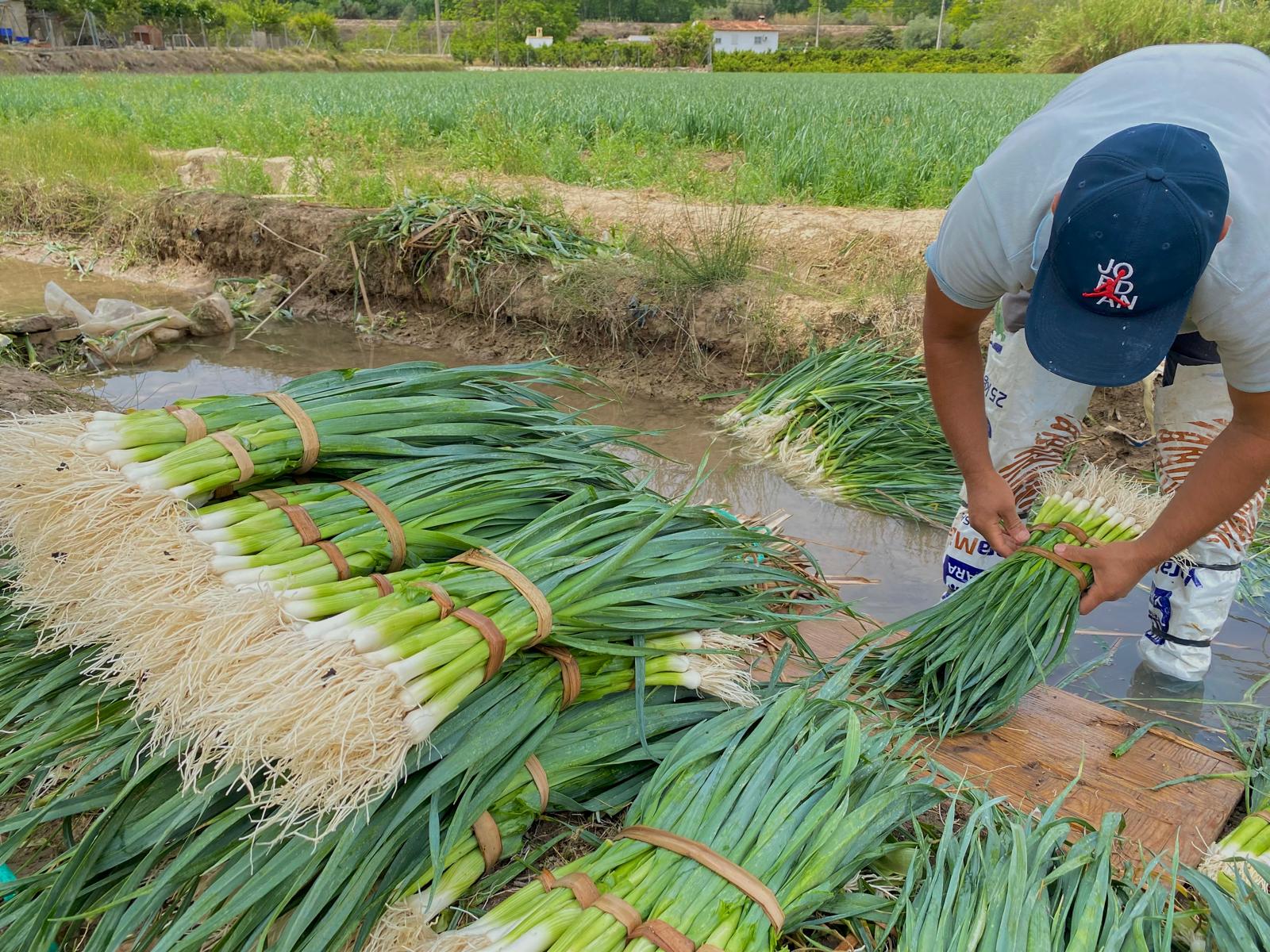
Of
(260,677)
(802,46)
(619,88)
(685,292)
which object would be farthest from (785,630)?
(802,46)

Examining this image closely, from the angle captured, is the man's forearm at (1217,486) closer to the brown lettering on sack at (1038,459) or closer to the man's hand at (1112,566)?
the man's hand at (1112,566)

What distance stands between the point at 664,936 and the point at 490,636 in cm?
51

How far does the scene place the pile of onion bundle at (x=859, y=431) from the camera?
376cm

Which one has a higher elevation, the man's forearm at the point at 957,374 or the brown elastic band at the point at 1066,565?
the man's forearm at the point at 957,374

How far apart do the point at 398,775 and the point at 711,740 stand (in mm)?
543

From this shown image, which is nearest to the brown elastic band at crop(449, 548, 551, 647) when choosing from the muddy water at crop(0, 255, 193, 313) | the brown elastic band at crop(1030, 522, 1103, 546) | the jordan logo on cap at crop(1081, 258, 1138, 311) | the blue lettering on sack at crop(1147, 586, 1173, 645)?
the jordan logo on cap at crop(1081, 258, 1138, 311)

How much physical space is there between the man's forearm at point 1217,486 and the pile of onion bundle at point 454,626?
2.56ft

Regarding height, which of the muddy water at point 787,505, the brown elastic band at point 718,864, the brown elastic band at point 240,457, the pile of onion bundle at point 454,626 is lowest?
the muddy water at point 787,505

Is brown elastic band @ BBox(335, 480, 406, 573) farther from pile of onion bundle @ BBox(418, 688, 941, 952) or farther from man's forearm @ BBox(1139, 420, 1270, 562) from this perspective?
man's forearm @ BBox(1139, 420, 1270, 562)

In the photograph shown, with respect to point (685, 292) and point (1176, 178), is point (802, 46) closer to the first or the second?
point (685, 292)

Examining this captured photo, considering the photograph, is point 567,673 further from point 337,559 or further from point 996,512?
point 996,512

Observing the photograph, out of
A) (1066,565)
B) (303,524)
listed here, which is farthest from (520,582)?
(1066,565)

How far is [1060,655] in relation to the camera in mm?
1995

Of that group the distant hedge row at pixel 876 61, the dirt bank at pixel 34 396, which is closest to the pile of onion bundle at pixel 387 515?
the dirt bank at pixel 34 396
